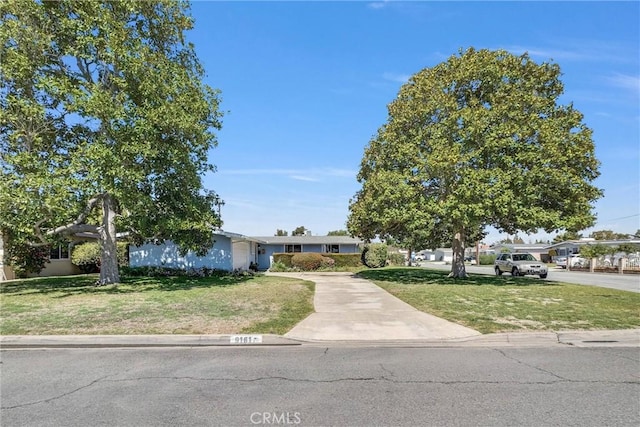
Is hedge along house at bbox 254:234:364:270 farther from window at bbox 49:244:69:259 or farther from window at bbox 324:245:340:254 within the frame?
window at bbox 49:244:69:259

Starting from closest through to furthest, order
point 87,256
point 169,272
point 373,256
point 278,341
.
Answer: point 278,341, point 169,272, point 87,256, point 373,256

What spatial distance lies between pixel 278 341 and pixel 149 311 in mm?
4550

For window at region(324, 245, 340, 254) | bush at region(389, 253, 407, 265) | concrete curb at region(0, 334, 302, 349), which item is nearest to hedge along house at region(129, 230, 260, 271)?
window at region(324, 245, 340, 254)

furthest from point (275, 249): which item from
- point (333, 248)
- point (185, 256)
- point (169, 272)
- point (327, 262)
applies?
point (169, 272)

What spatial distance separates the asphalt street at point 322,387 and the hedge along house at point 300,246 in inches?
1380

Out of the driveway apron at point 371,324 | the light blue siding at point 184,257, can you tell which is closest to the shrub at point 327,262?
the light blue siding at point 184,257

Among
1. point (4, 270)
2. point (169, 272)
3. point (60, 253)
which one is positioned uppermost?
point (60, 253)

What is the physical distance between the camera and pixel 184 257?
90.1 feet

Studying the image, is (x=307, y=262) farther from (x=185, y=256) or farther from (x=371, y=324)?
(x=371, y=324)

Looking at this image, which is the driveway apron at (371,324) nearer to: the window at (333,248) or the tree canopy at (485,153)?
the tree canopy at (485,153)

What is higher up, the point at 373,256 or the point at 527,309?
the point at 373,256

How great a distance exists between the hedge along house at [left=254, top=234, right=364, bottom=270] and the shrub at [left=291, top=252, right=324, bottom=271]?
5984mm

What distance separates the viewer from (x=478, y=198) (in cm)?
1808

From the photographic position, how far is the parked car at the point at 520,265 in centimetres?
2934
